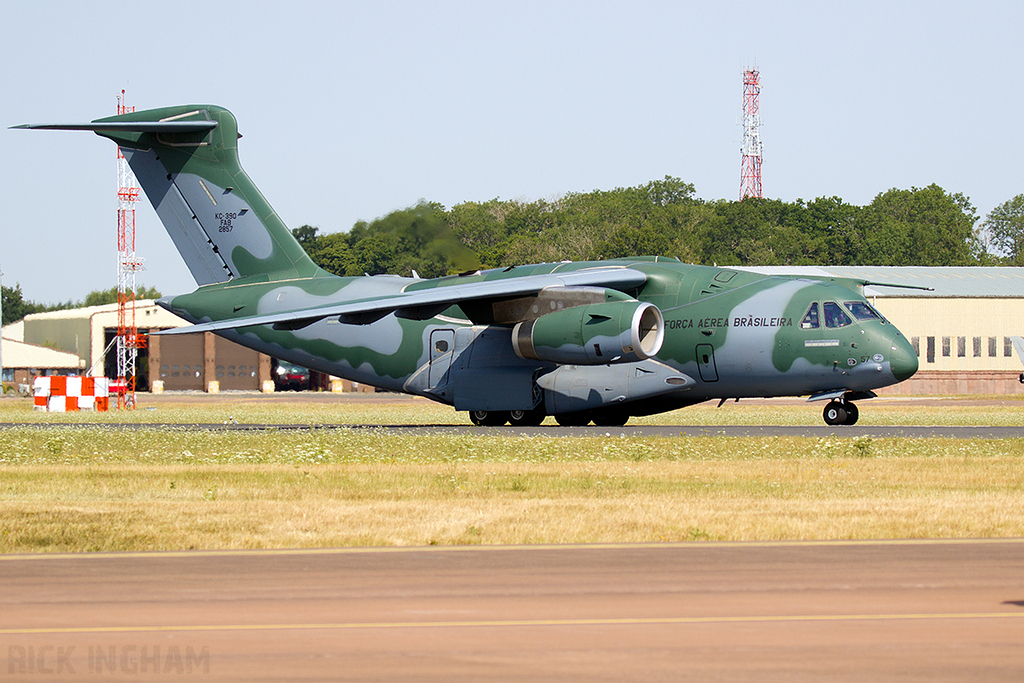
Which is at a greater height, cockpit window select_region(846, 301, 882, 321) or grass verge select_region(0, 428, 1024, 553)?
cockpit window select_region(846, 301, 882, 321)

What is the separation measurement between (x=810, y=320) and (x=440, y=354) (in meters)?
8.77

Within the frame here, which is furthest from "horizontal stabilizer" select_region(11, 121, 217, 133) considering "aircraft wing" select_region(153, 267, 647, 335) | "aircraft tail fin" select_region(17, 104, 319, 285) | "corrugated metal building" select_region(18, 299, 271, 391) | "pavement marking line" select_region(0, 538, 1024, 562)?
"corrugated metal building" select_region(18, 299, 271, 391)

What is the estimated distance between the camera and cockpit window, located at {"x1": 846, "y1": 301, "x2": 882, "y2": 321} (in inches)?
1076

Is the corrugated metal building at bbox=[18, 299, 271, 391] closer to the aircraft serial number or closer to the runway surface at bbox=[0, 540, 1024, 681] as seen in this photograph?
the aircraft serial number

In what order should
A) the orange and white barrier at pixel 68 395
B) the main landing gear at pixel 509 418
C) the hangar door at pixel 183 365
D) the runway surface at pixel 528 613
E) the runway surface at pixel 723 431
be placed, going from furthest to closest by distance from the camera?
the hangar door at pixel 183 365
the orange and white barrier at pixel 68 395
the main landing gear at pixel 509 418
the runway surface at pixel 723 431
the runway surface at pixel 528 613

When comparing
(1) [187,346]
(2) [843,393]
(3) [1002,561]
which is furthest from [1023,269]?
(3) [1002,561]

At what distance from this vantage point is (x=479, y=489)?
16.1 meters

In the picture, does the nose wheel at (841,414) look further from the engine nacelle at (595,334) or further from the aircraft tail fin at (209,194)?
the aircraft tail fin at (209,194)

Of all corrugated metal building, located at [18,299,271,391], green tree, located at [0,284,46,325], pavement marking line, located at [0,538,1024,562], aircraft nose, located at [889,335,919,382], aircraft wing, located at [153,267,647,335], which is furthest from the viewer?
green tree, located at [0,284,46,325]

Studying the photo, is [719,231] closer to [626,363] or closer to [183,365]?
[183,365]

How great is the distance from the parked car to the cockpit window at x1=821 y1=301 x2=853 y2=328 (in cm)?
6102

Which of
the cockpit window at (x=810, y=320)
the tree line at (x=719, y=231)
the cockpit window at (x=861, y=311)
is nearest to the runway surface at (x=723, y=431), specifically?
the cockpit window at (x=810, y=320)

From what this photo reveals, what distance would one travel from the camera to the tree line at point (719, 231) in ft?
311

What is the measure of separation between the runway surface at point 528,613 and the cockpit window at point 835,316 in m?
16.3
